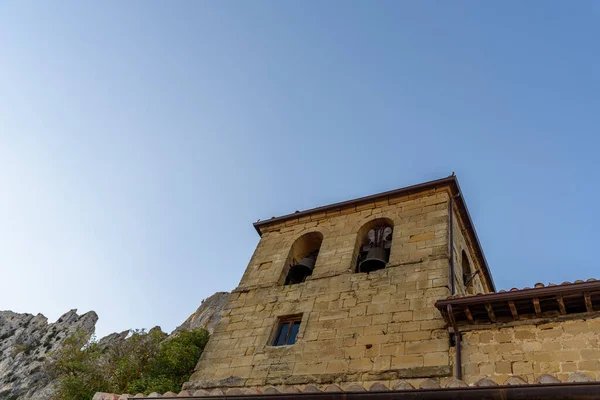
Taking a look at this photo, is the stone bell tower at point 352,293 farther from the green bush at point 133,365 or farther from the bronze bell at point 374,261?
the green bush at point 133,365

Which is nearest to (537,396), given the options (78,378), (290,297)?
(290,297)

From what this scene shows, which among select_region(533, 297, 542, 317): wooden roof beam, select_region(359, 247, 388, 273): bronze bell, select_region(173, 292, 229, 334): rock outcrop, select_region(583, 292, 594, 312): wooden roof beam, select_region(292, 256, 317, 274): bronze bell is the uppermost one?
select_region(173, 292, 229, 334): rock outcrop

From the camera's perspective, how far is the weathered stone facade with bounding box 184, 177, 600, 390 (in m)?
6.86

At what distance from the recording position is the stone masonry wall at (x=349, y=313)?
7.70 metres

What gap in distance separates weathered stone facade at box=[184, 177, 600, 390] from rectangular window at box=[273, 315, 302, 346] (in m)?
0.11

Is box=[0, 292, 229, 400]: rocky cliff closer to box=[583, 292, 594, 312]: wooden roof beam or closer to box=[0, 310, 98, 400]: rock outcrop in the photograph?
box=[0, 310, 98, 400]: rock outcrop

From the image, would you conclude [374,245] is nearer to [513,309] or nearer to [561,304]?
[513,309]

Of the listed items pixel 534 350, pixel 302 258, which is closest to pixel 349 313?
pixel 534 350

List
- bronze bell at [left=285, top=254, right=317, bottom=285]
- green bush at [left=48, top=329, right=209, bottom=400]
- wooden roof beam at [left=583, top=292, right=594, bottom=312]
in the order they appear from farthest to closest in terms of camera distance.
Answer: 1. green bush at [left=48, top=329, right=209, bottom=400]
2. bronze bell at [left=285, top=254, right=317, bottom=285]
3. wooden roof beam at [left=583, top=292, right=594, bottom=312]

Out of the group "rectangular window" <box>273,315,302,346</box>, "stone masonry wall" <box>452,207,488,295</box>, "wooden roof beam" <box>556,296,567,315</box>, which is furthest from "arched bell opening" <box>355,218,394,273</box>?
"wooden roof beam" <box>556,296,567,315</box>

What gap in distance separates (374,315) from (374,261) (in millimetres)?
1740

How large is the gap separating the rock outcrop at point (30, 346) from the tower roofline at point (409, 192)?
18607mm

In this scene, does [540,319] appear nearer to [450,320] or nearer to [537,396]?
[450,320]

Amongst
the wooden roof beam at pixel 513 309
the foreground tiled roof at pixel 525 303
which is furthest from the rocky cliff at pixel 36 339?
the wooden roof beam at pixel 513 309
